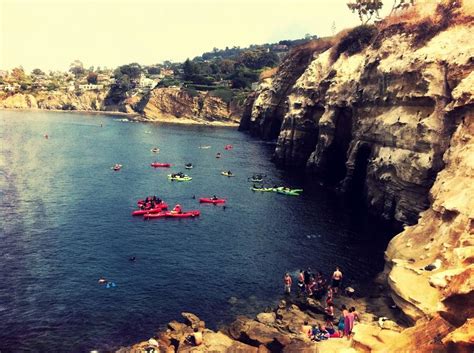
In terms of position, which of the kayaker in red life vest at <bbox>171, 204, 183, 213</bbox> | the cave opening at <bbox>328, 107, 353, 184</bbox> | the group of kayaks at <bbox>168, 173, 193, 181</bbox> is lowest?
the group of kayaks at <bbox>168, 173, 193, 181</bbox>

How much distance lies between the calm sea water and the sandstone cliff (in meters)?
7.57

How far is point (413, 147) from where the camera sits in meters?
60.6

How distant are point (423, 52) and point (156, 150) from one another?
8401 cm

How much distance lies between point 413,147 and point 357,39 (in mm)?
47834

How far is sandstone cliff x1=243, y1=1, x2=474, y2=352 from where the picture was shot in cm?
2347

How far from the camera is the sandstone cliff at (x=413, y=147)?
924 inches

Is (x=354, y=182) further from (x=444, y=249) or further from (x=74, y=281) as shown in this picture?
(x=74, y=281)

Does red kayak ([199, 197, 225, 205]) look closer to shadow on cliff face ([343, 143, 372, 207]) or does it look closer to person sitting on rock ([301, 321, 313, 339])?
shadow on cliff face ([343, 143, 372, 207])

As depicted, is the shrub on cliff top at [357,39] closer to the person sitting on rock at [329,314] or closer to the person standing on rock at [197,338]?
the person sitting on rock at [329,314]

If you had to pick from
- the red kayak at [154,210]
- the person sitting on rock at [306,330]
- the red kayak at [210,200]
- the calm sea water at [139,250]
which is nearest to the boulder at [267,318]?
the calm sea water at [139,250]

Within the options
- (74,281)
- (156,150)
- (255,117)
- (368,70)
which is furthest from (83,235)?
(255,117)

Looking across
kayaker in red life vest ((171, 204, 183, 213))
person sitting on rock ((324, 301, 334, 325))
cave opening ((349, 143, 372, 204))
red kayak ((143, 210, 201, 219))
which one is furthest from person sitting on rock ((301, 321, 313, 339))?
cave opening ((349, 143, 372, 204))

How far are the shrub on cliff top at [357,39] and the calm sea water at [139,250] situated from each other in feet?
101

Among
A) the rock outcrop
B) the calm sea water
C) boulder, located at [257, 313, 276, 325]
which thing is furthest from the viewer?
the rock outcrop
